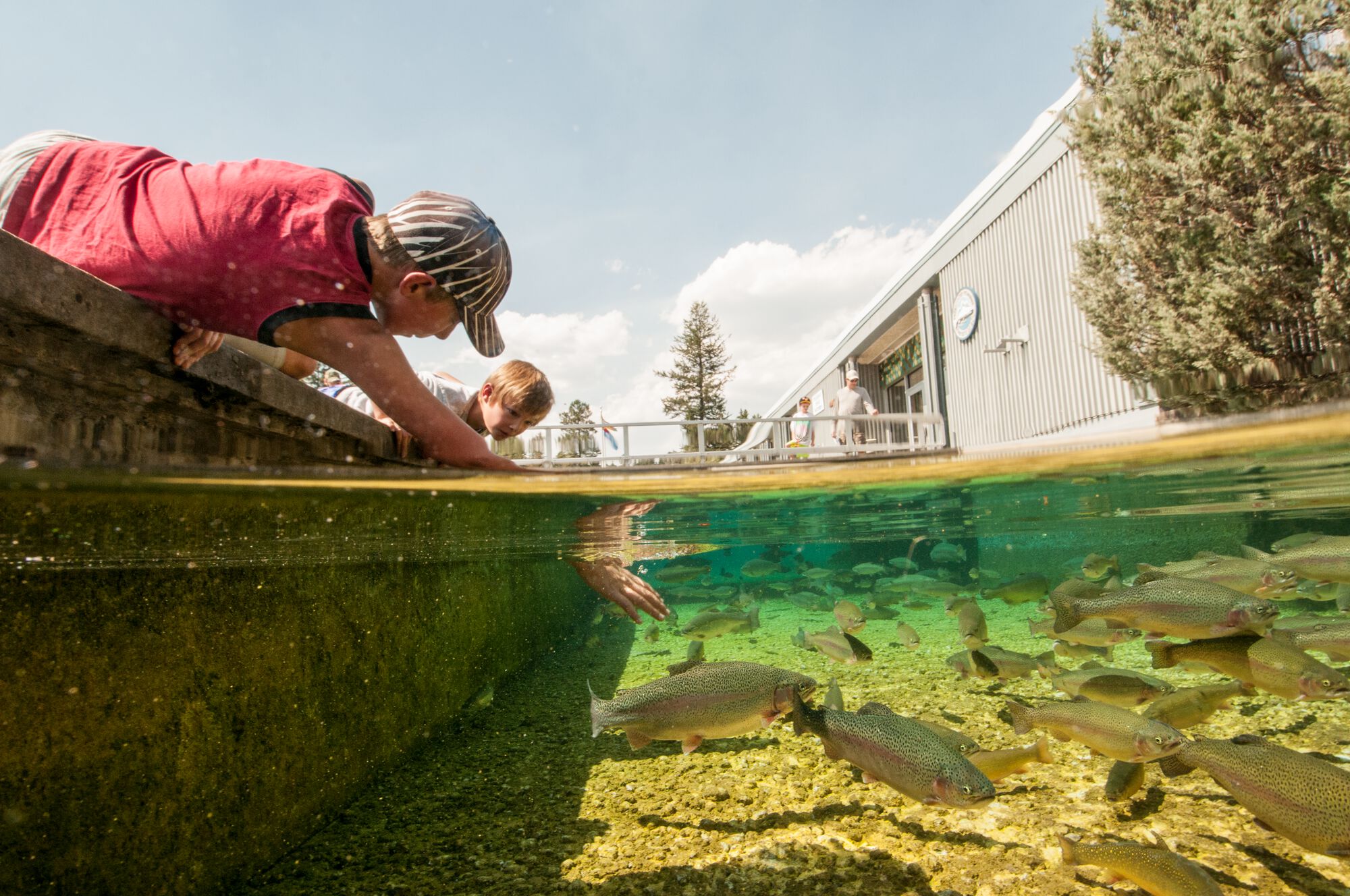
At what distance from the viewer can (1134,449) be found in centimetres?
378

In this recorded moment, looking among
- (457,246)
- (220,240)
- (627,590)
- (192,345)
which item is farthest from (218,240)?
(627,590)

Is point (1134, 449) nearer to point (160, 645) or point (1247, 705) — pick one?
point (1247, 705)

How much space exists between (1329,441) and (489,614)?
626 cm

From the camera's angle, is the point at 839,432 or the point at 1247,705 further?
the point at 839,432

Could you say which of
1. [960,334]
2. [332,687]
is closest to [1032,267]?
[960,334]

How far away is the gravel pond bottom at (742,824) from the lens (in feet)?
8.82

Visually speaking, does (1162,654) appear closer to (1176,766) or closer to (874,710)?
(1176,766)

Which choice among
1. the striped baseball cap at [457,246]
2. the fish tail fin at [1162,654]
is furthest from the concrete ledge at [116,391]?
the fish tail fin at [1162,654]

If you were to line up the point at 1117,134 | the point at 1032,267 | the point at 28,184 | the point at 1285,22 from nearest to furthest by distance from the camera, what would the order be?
the point at 28,184, the point at 1285,22, the point at 1117,134, the point at 1032,267

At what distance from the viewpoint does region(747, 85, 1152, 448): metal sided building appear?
14055mm

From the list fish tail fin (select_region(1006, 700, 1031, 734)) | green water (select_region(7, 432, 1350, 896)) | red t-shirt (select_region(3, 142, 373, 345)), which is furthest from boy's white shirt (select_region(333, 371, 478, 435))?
fish tail fin (select_region(1006, 700, 1031, 734))

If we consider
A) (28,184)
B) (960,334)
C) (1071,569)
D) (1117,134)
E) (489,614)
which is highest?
(1117,134)

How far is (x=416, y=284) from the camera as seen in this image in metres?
2.32

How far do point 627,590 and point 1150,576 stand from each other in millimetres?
3118
